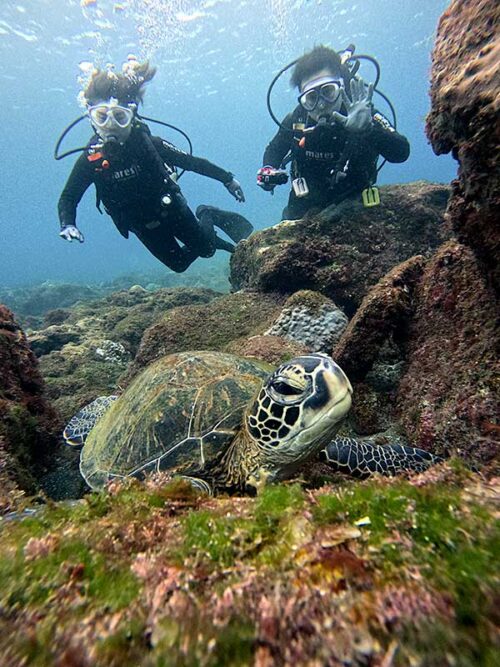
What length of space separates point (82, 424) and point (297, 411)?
2.69 meters

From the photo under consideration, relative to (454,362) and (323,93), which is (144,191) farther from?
(454,362)

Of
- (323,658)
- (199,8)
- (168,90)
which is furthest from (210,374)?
(168,90)

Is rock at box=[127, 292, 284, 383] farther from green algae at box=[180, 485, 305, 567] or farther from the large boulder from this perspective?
green algae at box=[180, 485, 305, 567]

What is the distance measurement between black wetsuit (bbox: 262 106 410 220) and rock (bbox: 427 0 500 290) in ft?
12.5

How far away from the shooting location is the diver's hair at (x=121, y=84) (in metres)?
7.36

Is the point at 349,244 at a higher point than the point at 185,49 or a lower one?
lower

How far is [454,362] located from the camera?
6.68 ft

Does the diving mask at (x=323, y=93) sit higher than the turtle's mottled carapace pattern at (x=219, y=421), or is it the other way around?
the diving mask at (x=323, y=93)

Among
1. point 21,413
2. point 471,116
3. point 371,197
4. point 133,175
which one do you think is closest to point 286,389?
point 471,116

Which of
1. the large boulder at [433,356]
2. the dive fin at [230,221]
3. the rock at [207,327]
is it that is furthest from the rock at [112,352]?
the large boulder at [433,356]

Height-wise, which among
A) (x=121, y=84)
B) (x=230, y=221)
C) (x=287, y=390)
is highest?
(x=121, y=84)

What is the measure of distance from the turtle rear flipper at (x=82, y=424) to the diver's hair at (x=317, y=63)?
697cm

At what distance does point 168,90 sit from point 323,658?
215 ft

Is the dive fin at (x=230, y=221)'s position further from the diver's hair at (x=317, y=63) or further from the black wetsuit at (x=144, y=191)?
the diver's hair at (x=317, y=63)
